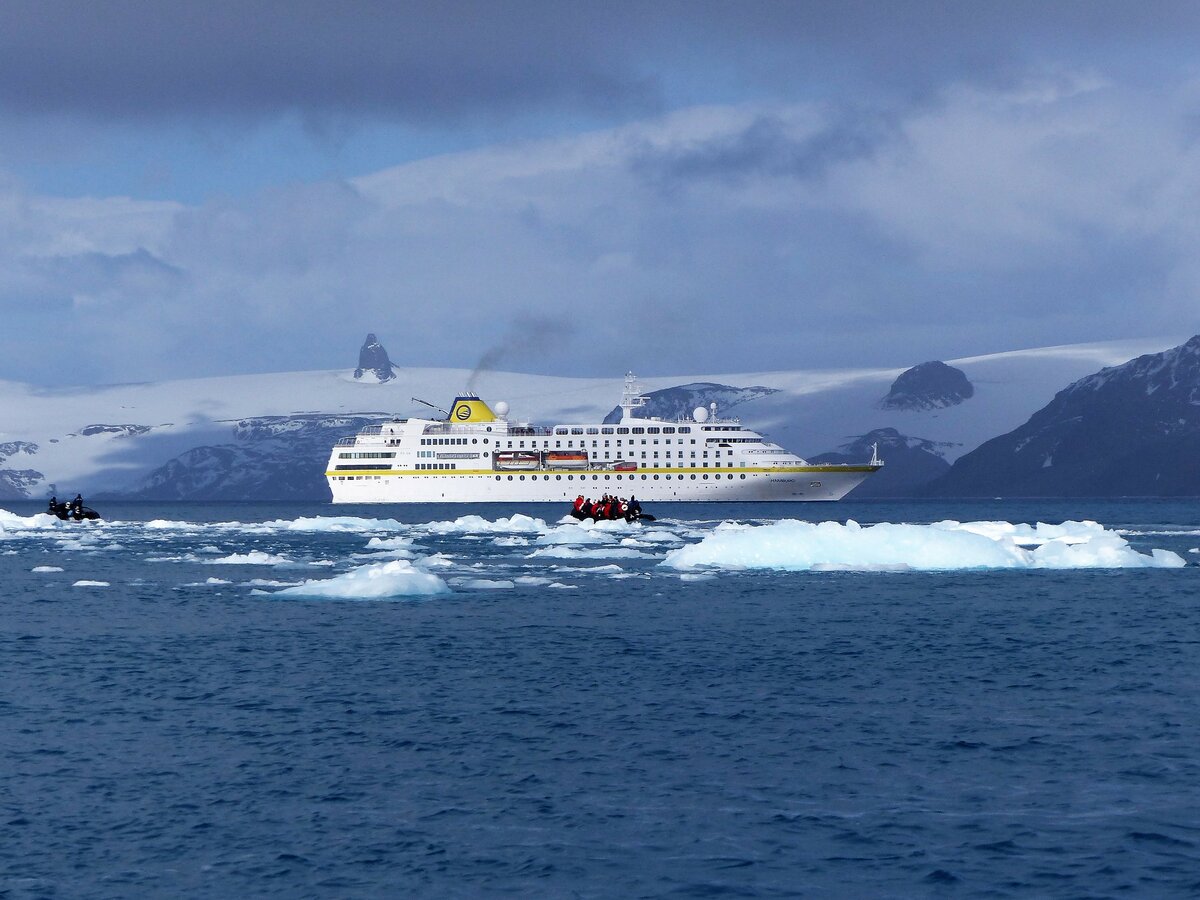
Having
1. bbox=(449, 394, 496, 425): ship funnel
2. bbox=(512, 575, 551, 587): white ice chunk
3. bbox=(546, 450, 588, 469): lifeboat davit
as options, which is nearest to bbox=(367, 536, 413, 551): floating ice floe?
bbox=(512, 575, 551, 587): white ice chunk

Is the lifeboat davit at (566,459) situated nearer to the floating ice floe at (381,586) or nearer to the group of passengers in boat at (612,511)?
the group of passengers in boat at (612,511)

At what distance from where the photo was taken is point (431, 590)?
43781 millimetres

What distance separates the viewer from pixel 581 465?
153m

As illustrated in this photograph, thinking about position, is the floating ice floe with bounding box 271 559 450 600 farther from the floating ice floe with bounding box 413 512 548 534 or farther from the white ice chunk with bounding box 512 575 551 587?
the floating ice floe with bounding box 413 512 548 534

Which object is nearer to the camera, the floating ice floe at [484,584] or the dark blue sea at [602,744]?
the dark blue sea at [602,744]

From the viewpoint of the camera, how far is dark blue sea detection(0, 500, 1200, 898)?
1639 cm

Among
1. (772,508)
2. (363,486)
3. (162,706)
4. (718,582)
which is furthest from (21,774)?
(363,486)

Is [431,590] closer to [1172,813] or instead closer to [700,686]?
[700,686]

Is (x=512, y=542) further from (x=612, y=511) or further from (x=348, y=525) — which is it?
(x=348, y=525)

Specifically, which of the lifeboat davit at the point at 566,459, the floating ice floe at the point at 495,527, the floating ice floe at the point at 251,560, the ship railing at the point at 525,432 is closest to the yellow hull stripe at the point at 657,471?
the lifeboat davit at the point at 566,459

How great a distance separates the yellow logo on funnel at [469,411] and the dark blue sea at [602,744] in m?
115

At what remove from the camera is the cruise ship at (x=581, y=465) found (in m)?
152

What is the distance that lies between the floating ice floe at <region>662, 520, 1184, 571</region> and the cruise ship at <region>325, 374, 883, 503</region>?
309 ft

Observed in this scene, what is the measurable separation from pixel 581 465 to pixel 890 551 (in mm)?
98232
